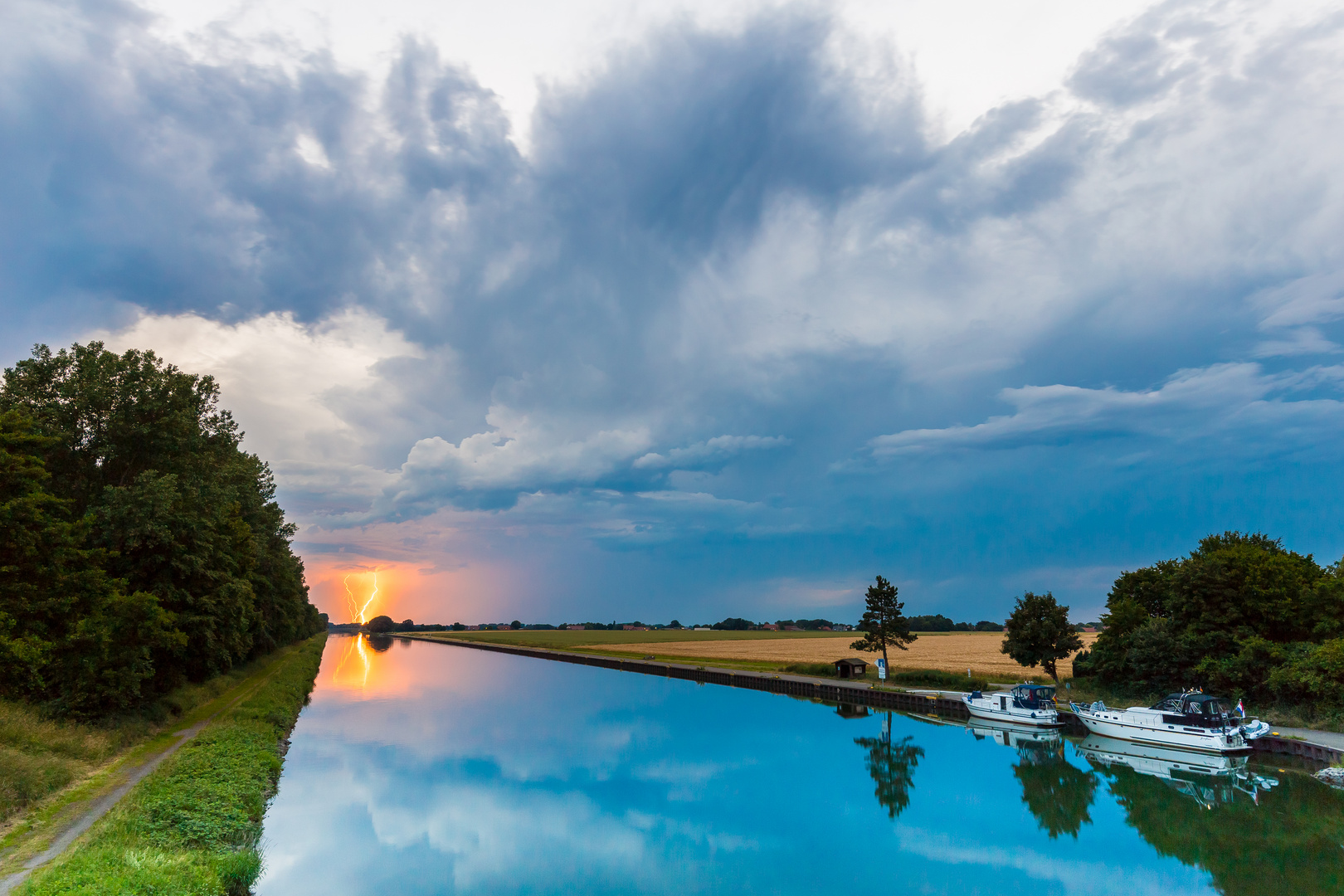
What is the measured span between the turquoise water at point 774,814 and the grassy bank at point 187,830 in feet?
6.71

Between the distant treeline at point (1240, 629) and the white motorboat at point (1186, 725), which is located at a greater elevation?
the distant treeline at point (1240, 629)

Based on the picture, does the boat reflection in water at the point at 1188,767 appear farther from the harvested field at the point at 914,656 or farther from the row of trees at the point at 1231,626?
the harvested field at the point at 914,656

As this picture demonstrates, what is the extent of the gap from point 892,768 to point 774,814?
10768 millimetres

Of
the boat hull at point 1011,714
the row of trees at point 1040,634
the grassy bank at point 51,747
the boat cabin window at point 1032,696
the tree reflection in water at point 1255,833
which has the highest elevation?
the row of trees at point 1040,634

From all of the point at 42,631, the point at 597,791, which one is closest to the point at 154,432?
the point at 42,631

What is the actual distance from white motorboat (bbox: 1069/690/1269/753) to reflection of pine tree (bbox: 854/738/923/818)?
1132cm

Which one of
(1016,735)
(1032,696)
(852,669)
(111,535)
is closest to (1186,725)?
(1032,696)

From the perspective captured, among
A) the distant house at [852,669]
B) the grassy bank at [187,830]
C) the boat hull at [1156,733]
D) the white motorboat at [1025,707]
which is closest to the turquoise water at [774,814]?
the boat hull at [1156,733]

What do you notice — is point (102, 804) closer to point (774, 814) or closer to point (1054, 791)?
point (774, 814)

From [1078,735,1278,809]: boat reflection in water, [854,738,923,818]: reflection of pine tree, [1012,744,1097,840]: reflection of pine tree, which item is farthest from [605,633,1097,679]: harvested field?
[1012,744,1097,840]: reflection of pine tree

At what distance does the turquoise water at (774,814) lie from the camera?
21.7 m

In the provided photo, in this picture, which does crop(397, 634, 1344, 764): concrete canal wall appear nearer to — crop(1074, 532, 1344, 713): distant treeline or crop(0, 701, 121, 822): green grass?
crop(1074, 532, 1344, 713): distant treeline

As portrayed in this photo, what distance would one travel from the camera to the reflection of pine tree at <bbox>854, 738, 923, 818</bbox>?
31.4m

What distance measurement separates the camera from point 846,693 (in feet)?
187
